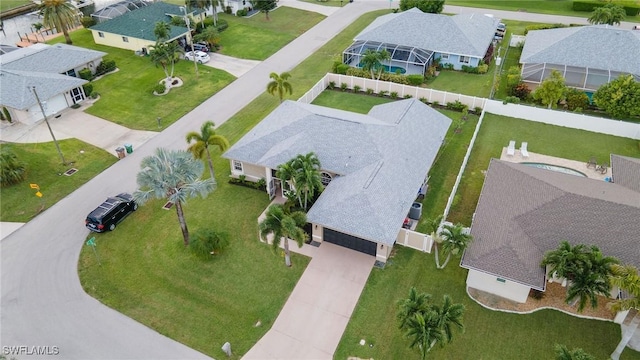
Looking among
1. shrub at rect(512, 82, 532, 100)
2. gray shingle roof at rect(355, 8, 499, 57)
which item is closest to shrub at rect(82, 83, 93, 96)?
gray shingle roof at rect(355, 8, 499, 57)

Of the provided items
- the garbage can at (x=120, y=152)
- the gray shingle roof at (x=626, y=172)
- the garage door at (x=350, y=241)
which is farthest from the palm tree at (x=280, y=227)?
the gray shingle roof at (x=626, y=172)

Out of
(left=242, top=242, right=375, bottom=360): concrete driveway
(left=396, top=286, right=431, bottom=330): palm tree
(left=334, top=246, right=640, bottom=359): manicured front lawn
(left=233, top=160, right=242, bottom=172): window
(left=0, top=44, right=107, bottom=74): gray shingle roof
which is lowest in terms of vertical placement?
(left=334, top=246, right=640, bottom=359): manicured front lawn

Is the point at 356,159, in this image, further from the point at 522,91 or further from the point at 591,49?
the point at 591,49

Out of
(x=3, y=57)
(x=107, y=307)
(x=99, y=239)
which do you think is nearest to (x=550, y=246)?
(x=107, y=307)

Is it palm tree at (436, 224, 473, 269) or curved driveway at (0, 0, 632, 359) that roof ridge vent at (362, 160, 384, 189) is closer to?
palm tree at (436, 224, 473, 269)

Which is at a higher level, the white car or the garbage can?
the white car

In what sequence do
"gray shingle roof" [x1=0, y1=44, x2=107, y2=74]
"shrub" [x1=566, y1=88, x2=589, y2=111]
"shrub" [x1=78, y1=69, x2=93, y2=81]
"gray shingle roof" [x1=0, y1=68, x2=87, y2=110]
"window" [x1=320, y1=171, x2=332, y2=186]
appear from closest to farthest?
1. "window" [x1=320, y1=171, x2=332, y2=186]
2. "gray shingle roof" [x1=0, y1=68, x2=87, y2=110]
3. "shrub" [x1=566, y1=88, x2=589, y2=111]
4. "gray shingle roof" [x1=0, y1=44, x2=107, y2=74]
5. "shrub" [x1=78, y1=69, x2=93, y2=81]
